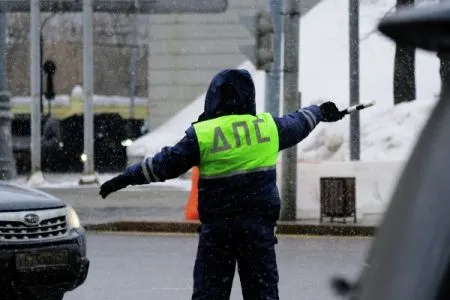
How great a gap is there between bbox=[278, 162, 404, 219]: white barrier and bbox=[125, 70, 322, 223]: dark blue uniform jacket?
40.1ft

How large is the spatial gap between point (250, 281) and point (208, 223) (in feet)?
1.13

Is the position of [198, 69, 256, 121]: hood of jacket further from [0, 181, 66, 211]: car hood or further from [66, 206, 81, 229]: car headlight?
[66, 206, 81, 229]: car headlight

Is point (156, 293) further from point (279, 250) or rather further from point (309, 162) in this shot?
point (309, 162)

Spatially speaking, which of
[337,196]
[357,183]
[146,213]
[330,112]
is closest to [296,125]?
[330,112]

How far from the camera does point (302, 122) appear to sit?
6586 millimetres

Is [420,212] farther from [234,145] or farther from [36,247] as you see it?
[36,247]

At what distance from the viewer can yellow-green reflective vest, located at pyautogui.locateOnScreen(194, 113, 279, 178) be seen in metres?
6.33

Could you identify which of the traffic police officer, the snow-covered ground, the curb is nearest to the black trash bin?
the curb

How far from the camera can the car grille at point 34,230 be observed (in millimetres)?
8852

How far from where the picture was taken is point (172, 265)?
1353cm

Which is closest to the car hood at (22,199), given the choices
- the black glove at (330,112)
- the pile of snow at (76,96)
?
the black glove at (330,112)

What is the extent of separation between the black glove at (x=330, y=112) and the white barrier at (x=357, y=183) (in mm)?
11920

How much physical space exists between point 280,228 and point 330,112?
10708 mm

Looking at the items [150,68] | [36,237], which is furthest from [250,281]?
[150,68]
